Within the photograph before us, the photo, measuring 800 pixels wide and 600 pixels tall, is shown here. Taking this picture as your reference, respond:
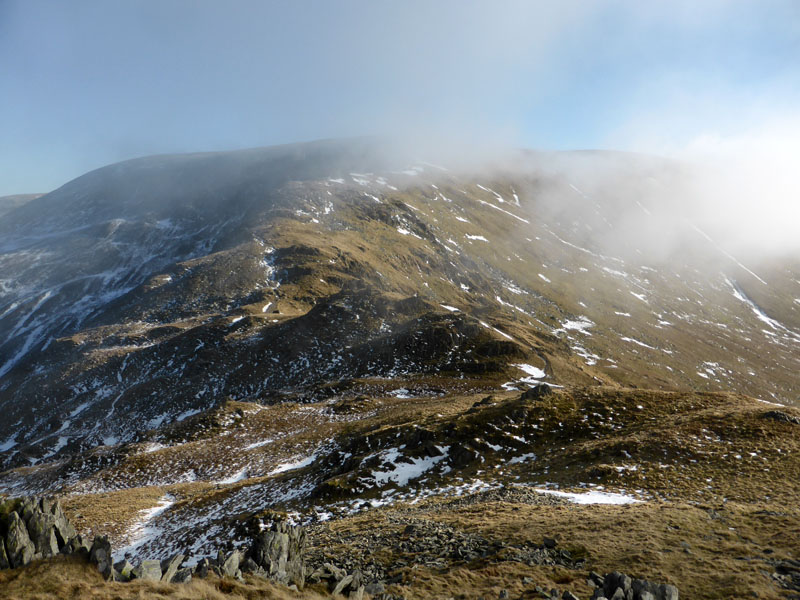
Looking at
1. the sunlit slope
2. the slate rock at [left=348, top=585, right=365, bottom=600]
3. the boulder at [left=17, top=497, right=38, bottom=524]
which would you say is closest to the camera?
the boulder at [left=17, top=497, right=38, bottom=524]

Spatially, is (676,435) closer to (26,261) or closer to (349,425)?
(349,425)

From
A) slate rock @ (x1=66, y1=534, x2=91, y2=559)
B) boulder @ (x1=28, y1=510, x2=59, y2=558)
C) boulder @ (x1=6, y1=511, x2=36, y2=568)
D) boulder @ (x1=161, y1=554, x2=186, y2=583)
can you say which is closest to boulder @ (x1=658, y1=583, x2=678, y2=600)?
boulder @ (x1=161, y1=554, x2=186, y2=583)

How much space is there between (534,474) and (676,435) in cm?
1047

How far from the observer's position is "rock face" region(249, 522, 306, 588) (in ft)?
41.0

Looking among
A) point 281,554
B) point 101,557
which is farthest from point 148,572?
point 281,554

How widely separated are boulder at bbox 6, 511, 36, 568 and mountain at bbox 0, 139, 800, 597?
39.0 ft

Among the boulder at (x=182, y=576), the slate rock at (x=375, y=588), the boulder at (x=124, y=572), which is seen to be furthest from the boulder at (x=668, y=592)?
the boulder at (x=124, y=572)

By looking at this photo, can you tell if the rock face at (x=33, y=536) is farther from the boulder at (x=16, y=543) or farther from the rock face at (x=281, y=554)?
the rock face at (x=281, y=554)

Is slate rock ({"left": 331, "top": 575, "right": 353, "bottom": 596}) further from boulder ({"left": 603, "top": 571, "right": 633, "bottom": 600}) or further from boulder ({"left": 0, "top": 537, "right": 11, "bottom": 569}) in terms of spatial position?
boulder ({"left": 0, "top": 537, "right": 11, "bottom": 569})

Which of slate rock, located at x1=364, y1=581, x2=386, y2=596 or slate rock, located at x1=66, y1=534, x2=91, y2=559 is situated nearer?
slate rock, located at x1=66, y1=534, x2=91, y2=559

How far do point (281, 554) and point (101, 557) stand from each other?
16.4 feet

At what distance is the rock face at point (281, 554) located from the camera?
1251 centimetres

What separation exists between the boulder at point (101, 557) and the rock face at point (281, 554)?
3.87 metres

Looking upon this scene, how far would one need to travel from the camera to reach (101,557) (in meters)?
10.8
